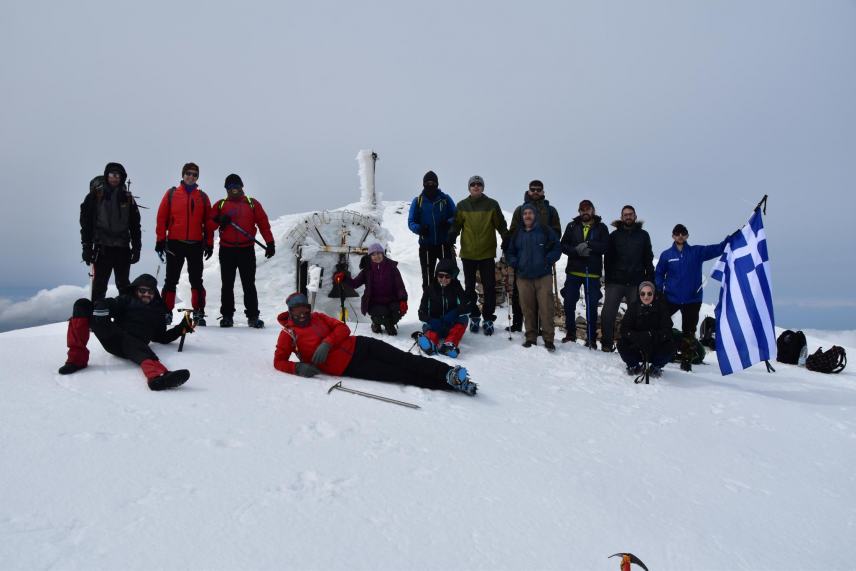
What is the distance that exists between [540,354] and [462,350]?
3.46ft

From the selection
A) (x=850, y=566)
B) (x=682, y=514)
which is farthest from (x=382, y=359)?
(x=850, y=566)

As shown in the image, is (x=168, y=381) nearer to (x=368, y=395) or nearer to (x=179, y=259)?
(x=368, y=395)

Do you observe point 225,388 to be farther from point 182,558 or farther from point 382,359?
point 182,558

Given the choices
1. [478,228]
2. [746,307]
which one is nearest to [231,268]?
[478,228]

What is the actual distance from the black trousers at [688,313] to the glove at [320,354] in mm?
5297

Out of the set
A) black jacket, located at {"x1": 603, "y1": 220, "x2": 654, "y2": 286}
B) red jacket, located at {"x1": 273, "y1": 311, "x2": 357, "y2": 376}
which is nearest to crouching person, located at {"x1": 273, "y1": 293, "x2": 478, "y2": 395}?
red jacket, located at {"x1": 273, "y1": 311, "x2": 357, "y2": 376}

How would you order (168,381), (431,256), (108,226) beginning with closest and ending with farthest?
1. (168,381)
2. (108,226)
3. (431,256)

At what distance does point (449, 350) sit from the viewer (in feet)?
20.2

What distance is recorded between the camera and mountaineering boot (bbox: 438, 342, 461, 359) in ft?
20.0

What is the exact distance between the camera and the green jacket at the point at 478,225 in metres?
7.03

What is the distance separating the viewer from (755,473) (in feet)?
12.5

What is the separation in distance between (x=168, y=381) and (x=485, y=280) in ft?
14.6

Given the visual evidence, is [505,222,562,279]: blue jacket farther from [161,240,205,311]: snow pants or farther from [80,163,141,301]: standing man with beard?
[80,163,141,301]: standing man with beard

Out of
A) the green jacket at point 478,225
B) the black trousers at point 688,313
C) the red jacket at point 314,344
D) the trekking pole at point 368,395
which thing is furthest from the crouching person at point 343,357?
the black trousers at point 688,313
